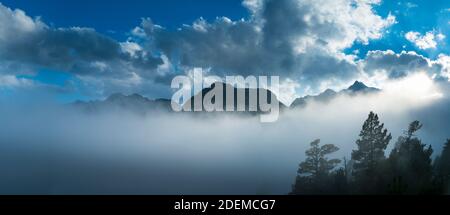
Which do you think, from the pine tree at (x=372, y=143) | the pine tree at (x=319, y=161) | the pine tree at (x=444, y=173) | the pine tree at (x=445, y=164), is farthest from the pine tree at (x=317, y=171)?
the pine tree at (x=444, y=173)

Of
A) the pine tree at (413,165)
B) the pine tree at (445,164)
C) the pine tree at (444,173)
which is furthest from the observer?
the pine tree at (445,164)

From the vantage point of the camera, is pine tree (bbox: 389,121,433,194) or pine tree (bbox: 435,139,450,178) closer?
pine tree (bbox: 389,121,433,194)

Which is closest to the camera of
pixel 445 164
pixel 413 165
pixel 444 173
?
pixel 444 173

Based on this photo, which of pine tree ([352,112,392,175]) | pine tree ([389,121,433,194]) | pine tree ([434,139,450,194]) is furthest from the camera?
pine tree ([352,112,392,175])

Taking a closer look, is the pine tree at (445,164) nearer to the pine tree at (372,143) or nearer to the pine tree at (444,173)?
the pine tree at (444,173)

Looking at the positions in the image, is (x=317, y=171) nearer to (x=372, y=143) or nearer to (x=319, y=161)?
(x=319, y=161)

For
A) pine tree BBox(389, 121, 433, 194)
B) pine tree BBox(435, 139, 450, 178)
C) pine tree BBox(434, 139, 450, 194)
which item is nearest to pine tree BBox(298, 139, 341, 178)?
pine tree BBox(389, 121, 433, 194)

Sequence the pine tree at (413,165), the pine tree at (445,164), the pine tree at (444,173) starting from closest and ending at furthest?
the pine tree at (444,173)
the pine tree at (413,165)
the pine tree at (445,164)

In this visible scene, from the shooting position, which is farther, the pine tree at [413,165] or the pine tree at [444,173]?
the pine tree at [413,165]

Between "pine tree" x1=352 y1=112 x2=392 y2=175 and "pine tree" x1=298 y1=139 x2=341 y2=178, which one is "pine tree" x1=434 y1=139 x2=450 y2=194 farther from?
"pine tree" x1=298 y1=139 x2=341 y2=178

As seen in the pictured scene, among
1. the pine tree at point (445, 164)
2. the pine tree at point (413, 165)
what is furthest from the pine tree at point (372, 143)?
the pine tree at point (445, 164)

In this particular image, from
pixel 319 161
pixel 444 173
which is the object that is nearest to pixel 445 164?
pixel 444 173
